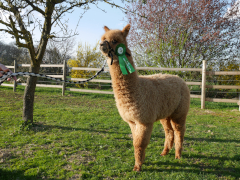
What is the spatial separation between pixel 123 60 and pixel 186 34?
9.22 metres

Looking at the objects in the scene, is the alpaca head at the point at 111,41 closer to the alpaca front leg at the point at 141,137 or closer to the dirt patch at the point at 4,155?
the alpaca front leg at the point at 141,137

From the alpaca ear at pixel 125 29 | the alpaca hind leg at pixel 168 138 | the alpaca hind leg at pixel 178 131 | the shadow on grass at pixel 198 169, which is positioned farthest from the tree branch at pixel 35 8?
the shadow on grass at pixel 198 169

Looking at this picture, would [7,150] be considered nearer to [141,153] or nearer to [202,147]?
[141,153]

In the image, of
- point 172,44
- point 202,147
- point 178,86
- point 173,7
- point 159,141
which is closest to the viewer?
point 178,86

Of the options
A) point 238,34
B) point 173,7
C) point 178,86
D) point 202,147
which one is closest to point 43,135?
point 178,86

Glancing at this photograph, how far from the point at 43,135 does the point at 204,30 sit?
1078cm

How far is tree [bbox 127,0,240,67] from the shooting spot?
10.3m

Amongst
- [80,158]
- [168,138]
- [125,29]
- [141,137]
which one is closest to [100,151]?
[80,158]

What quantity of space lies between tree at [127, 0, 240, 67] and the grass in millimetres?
5463

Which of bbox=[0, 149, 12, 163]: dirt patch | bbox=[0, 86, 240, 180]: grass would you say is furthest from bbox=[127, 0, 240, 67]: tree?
bbox=[0, 149, 12, 163]: dirt patch

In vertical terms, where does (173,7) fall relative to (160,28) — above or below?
above

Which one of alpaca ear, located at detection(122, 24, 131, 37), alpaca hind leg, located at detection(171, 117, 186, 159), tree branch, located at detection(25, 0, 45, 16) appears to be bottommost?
alpaca hind leg, located at detection(171, 117, 186, 159)

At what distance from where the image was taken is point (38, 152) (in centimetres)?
344

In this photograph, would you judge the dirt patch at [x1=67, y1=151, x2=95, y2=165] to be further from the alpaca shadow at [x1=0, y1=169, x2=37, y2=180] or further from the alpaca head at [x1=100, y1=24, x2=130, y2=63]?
the alpaca head at [x1=100, y1=24, x2=130, y2=63]
